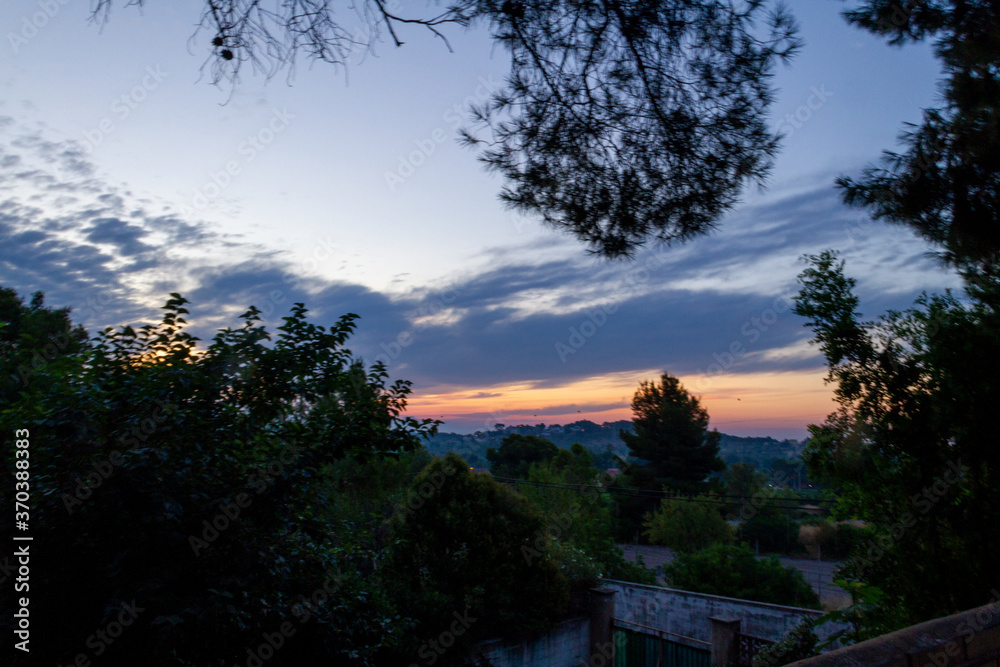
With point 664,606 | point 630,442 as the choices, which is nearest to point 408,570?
point 664,606

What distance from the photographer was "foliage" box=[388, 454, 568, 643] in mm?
11320

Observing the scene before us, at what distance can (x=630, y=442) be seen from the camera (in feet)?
138

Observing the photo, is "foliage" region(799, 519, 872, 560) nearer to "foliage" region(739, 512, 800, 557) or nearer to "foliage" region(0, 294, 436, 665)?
"foliage" region(739, 512, 800, 557)

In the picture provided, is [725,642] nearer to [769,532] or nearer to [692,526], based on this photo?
[692,526]

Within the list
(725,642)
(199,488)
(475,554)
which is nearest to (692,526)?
(725,642)

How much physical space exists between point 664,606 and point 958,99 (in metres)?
13.1

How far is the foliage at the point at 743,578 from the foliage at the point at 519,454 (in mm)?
31542

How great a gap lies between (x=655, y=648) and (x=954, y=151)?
1115 centimetres

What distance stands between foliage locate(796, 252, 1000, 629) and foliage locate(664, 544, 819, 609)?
13039 mm

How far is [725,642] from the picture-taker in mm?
11211

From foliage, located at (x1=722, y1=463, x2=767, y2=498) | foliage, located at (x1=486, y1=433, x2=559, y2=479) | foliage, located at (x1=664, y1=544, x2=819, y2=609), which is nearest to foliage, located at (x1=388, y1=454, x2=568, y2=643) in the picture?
foliage, located at (x1=664, y1=544, x2=819, y2=609)

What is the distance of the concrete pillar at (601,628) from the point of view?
1289 centimetres

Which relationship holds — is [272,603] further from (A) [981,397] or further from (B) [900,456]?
(A) [981,397]

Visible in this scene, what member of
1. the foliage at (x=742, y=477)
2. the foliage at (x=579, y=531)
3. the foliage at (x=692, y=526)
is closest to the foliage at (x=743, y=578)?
the foliage at (x=579, y=531)
